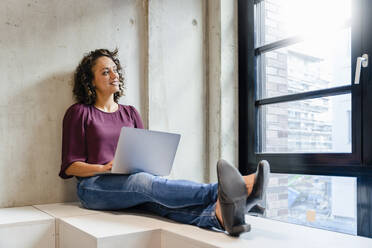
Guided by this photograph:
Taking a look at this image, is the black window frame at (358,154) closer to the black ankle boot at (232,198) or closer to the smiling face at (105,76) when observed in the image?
the black ankle boot at (232,198)

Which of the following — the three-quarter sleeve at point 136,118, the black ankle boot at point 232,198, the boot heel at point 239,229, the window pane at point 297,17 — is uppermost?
the window pane at point 297,17

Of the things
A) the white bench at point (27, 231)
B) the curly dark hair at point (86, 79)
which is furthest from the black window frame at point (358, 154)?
the white bench at point (27, 231)

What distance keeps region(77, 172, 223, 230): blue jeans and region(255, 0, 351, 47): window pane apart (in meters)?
1.23

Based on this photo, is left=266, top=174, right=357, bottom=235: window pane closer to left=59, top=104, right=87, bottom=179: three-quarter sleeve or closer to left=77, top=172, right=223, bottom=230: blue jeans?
left=77, top=172, right=223, bottom=230: blue jeans

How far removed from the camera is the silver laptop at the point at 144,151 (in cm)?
174

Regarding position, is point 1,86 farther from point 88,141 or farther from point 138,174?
point 138,174

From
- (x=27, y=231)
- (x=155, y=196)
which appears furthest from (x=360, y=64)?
(x=27, y=231)

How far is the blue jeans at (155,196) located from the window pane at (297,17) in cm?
123

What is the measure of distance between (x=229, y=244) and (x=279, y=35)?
1.59 m

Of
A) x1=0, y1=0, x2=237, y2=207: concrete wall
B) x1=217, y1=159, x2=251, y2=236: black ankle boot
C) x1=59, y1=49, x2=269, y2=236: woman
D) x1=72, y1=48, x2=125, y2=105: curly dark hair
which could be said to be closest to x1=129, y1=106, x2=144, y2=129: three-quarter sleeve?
x1=59, y1=49, x2=269, y2=236: woman

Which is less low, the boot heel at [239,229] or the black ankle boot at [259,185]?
the black ankle boot at [259,185]

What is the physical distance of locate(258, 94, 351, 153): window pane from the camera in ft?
6.73

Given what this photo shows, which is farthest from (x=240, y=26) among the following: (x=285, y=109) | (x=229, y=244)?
(x=229, y=244)

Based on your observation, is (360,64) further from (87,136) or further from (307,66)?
(87,136)
